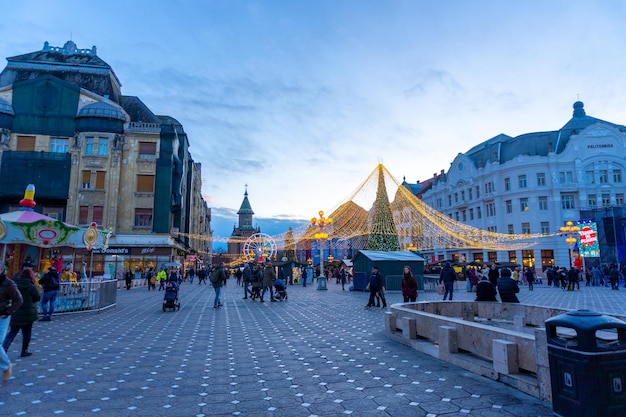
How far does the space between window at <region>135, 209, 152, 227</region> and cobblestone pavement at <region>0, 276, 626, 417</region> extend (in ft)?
110

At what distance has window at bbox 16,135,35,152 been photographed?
41938 mm

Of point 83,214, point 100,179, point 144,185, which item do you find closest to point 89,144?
point 100,179

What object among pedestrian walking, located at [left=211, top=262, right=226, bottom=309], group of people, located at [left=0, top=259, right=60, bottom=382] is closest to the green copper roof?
pedestrian walking, located at [left=211, top=262, right=226, bottom=309]

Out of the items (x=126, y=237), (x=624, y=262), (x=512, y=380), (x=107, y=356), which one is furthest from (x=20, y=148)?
(x=624, y=262)

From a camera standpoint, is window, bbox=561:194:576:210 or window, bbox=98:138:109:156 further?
window, bbox=561:194:576:210

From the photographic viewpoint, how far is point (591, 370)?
12.1ft

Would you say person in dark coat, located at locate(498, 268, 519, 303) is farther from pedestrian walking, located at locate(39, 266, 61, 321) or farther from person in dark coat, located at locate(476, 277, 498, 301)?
pedestrian walking, located at locate(39, 266, 61, 321)

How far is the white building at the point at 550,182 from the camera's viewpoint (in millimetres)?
46125

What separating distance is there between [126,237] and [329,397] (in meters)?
41.2

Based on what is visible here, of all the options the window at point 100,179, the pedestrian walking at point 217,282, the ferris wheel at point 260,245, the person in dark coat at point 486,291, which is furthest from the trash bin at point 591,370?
the window at point 100,179

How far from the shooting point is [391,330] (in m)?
9.57

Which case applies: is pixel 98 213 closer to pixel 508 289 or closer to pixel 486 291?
pixel 486 291

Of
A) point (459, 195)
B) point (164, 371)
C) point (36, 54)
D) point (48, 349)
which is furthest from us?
point (459, 195)

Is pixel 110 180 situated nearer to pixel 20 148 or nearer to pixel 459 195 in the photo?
pixel 20 148
